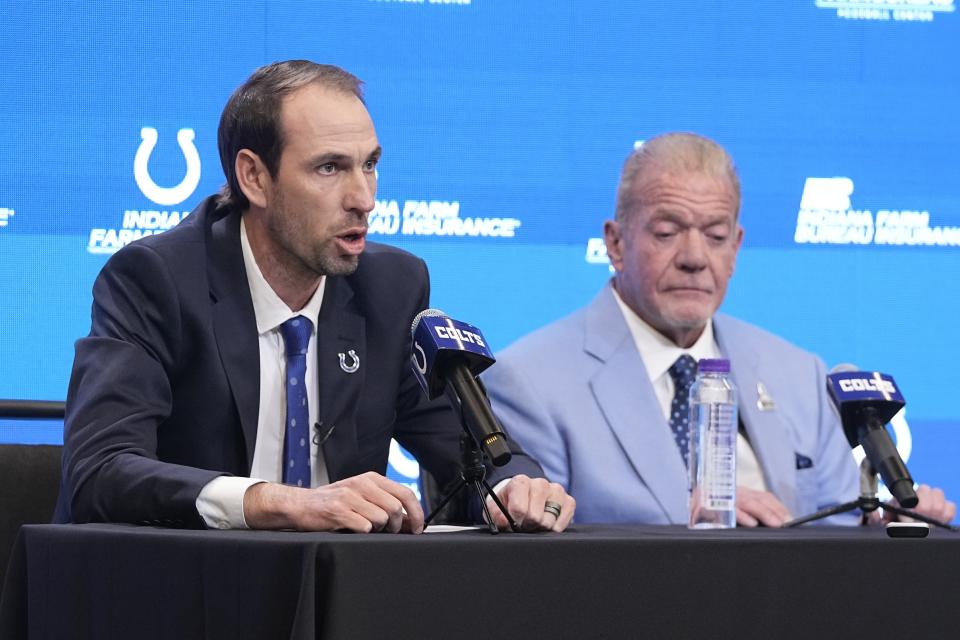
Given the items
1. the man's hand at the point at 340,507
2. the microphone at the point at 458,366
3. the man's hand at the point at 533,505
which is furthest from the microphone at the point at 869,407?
the man's hand at the point at 340,507

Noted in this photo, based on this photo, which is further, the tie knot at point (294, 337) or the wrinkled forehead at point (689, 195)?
the wrinkled forehead at point (689, 195)

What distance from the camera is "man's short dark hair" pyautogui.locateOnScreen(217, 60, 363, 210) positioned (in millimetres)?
2963

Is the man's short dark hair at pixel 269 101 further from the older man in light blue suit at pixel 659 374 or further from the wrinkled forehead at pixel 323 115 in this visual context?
the older man in light blue suit at pixel 659 374

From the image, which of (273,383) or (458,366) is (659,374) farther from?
(458,366)

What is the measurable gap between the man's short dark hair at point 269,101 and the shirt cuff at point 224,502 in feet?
3.28

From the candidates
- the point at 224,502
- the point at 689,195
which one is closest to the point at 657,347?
the point at 689,195

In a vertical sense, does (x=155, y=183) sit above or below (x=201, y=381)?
above

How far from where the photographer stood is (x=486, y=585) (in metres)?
1.77

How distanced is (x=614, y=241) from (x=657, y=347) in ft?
1.13

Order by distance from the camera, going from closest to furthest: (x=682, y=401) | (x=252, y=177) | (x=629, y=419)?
(x=252, y=177), (x=629, y=419), (x=682, y=401)

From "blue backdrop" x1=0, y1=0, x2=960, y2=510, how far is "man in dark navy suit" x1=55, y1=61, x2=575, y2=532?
2.93 ft

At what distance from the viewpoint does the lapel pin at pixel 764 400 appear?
3365 millimetres

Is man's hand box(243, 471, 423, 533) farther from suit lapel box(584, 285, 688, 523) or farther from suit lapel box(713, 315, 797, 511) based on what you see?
suit lapel box(713, 315, 797, 511)

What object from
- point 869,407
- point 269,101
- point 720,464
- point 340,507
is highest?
point 269,101
